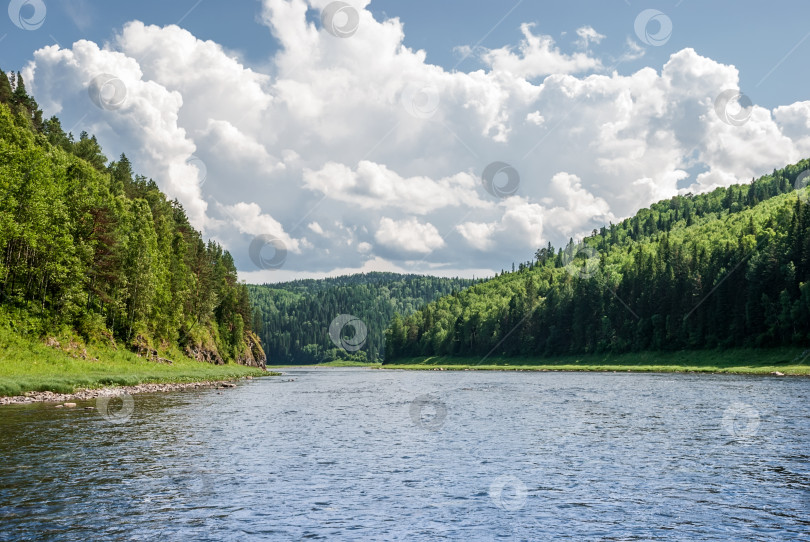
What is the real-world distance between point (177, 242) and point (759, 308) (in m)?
105

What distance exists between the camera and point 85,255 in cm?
6800

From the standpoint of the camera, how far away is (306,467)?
24.0 metres

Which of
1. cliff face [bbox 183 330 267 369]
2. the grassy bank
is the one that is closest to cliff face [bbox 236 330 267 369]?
cliff face [bbox 183 330 267 369]

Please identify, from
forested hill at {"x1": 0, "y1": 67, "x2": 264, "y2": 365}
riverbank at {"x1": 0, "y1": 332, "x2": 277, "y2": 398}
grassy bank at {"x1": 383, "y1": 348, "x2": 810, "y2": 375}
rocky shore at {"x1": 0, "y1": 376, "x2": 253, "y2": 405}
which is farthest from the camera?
grassy bank at {"x1": 383, "y1": 348, "x2": 810, "y2": 375}

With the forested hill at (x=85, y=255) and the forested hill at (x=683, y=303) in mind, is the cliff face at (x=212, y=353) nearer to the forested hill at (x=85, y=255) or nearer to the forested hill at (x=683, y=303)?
the forested hill at (x=85, y=255)

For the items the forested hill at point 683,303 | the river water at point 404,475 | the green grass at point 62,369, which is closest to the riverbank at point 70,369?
the green grass at point 62,369

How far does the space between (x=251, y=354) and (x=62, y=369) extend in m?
113

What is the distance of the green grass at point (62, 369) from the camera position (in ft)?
156

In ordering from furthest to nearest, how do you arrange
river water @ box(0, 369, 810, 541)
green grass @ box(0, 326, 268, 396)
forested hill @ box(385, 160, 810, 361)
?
1. forested hill @ box(385, 160, 810, 361)
2. green grass @ box(0, 326, 268, 396)
3. river water @ box(0, 369, 810, 541)

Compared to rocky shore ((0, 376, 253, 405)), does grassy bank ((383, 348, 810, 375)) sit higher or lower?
higher

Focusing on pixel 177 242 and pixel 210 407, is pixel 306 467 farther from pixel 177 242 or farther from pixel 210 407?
pixel 177 242

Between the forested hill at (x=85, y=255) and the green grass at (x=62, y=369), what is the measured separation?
259cm

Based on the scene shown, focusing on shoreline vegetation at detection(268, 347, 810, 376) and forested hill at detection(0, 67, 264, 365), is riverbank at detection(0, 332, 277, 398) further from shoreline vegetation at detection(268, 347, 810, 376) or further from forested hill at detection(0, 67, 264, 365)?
shoreline vegetation at detection(268, 347, 810, 376)

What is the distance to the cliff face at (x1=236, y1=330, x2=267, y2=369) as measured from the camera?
514ft
